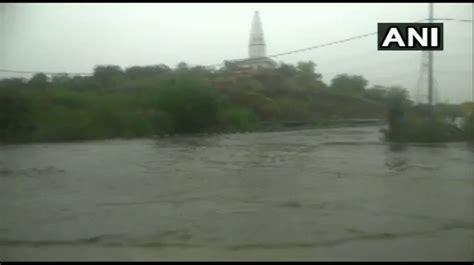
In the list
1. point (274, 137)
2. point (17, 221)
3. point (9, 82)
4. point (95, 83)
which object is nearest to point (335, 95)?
point (274, 137)

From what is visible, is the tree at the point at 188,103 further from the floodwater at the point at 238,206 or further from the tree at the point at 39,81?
the floodwater at the point at 238,206

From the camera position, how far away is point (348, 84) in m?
20.5

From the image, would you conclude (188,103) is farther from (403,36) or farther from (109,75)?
(403,36)

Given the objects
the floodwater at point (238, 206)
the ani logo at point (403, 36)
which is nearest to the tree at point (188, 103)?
the floodwater at point (238, 206)

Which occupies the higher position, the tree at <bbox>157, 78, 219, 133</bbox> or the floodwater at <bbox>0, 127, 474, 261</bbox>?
the tree at <bbox>157, 78, 219, 133</bbox>

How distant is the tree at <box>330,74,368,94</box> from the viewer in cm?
1969

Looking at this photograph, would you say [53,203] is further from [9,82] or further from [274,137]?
[274,137]

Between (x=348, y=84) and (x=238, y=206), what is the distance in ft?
41.9

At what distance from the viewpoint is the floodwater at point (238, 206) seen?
241 inches

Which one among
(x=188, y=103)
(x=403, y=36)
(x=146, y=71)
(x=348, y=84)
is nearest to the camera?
(x=403, y=36)

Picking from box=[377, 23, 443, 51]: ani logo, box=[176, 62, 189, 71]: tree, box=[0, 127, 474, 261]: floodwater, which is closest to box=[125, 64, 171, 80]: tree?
box=[176, 62, 189, 71]: tree

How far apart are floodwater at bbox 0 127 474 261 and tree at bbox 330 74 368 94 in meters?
3.04

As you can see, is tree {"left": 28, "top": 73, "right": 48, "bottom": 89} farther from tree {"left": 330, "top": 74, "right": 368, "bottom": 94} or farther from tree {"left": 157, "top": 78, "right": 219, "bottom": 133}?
tree {"left": 330, "top": 74, "right": 368, "bottom": 94}

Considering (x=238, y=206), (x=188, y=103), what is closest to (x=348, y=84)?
(x=188, y=103)
